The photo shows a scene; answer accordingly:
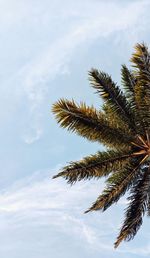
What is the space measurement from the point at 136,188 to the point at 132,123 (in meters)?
2.61

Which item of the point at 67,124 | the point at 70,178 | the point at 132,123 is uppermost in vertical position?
the point at 132,123

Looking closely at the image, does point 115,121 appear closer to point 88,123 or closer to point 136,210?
point 88,123

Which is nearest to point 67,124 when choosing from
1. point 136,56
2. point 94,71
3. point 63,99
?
point 63,99

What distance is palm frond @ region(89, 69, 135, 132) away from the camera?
21547 millimetres

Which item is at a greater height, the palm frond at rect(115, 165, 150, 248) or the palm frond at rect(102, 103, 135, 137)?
the palm frond at rect(102, 103, 135, 137)

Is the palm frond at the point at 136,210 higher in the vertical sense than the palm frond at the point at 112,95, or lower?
lower

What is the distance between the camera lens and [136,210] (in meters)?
21.0

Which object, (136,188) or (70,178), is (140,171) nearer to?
(136,188)

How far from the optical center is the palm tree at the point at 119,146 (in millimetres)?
20656

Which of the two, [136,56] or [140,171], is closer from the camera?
[136,56]

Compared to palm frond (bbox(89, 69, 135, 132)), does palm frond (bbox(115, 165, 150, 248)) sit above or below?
below

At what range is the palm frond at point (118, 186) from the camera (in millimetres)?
21000

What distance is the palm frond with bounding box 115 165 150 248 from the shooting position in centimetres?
2089

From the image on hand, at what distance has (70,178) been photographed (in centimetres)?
2070
